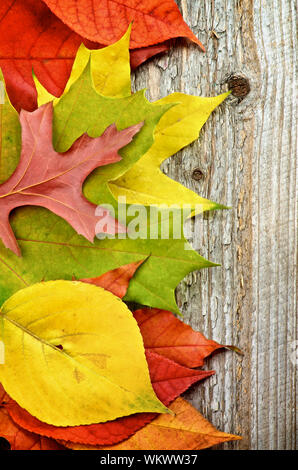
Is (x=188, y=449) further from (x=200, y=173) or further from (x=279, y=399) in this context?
(x=200, y=173)

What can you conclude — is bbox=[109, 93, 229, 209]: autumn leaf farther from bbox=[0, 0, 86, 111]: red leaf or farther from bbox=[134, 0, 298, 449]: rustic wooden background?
bbox=[0, 0, 86, 111]: red leaf

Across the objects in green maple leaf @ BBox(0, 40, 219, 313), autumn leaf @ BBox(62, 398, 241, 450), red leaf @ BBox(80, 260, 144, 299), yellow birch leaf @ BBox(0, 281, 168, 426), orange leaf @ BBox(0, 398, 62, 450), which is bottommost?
orange leaf @ BBox(0, 398, 62, 450)

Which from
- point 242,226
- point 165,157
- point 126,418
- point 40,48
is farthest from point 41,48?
point 126,418

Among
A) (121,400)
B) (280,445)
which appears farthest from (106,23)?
(280,445)

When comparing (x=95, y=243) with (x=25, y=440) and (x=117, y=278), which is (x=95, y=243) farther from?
(x=25, y=440)

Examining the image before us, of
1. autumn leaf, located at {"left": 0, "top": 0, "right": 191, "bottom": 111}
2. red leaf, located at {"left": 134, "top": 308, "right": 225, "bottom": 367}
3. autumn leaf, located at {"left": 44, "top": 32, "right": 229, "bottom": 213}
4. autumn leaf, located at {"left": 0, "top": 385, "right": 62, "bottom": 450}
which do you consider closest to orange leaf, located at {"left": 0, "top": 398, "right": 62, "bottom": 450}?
autumn leaf, located at {"left": 0, "top": 385, "right": 62, "bottom": 450}

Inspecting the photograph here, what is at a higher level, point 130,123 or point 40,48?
point 40,48

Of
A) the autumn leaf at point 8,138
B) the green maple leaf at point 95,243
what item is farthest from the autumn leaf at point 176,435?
the autumn leaf at point 8,138
